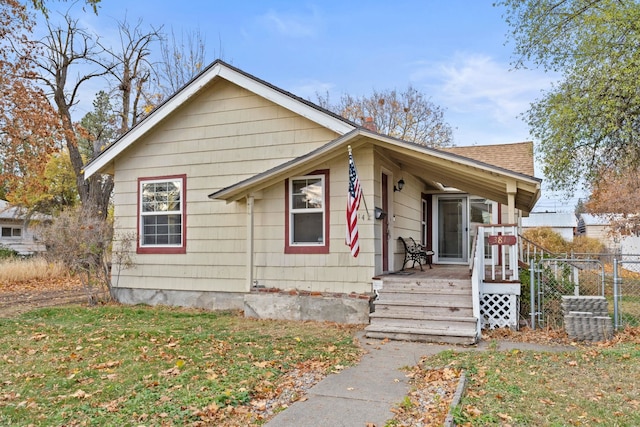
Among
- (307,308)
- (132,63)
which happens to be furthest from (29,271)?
(307,308)

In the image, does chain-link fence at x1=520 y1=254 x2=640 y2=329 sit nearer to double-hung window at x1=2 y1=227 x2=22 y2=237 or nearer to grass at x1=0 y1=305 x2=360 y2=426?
grass at x1=0 y1=305 x2=360 y2=426

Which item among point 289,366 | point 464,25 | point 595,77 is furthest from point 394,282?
point 464,25

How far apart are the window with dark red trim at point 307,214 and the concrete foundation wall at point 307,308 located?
0.99 m

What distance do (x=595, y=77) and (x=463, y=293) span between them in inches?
321

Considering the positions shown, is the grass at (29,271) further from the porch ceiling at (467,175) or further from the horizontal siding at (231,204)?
the porch ceiling at (467,175)

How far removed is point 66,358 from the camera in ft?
19.6

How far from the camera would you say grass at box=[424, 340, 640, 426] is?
399cm

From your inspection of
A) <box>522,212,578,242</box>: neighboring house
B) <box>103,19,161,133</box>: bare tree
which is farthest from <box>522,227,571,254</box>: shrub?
<box>103,19,161,133</box>: bare tree

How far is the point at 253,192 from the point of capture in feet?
31.6

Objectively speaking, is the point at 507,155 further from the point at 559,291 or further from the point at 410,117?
the point at 410,117

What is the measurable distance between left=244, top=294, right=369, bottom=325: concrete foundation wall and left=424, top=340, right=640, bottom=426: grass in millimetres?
2625

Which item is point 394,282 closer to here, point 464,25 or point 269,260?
point 269,260

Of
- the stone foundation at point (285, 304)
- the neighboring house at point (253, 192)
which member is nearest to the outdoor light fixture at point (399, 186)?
the neighboring house at point (253, 192)

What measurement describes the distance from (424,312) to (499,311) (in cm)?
139
